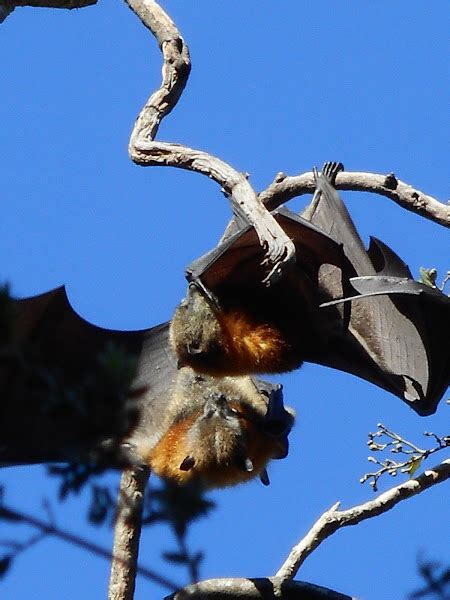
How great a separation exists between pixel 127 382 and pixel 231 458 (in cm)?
490

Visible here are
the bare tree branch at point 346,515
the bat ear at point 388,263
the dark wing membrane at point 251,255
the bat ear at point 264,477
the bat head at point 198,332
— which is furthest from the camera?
the bat ear at point 264,477

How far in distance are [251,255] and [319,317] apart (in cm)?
66

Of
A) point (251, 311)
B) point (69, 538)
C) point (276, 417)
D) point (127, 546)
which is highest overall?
point (251, 311)

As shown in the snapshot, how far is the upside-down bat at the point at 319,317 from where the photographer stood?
6.44 metres

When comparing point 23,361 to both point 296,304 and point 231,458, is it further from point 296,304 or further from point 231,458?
point 231,458

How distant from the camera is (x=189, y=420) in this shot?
779 centimetres

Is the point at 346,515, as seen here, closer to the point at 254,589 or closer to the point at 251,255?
the point at 254,589

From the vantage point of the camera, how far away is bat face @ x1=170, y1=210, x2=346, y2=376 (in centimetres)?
639

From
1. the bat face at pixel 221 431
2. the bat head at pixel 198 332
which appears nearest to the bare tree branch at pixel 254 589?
the bat head at pixel 198 332

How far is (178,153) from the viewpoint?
5738 mm

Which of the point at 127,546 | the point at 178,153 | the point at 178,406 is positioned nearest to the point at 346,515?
the point at 127,546

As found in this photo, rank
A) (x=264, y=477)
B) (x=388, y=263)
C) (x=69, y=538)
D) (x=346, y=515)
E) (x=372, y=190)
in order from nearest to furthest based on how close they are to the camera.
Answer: (x=69, y=538), (x=346, y=515), (x=372, y=190), (x=388, y=263), (x=264, y=477)

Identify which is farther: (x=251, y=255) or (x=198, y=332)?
(x=198, y=332)

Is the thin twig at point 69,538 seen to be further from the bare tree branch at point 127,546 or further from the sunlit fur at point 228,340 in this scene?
→ the sunlit fur at point 228,340
